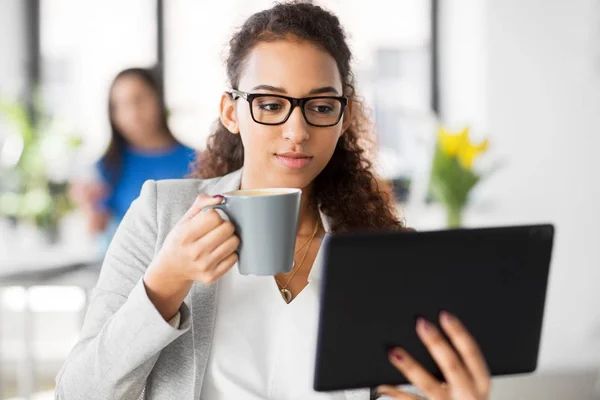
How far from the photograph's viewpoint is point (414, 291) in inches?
33.8

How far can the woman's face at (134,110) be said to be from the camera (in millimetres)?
3098

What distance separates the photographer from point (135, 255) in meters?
1.18

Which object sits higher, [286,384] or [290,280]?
[290,280]

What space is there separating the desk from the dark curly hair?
1234mm

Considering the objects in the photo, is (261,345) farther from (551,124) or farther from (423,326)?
(551,124)

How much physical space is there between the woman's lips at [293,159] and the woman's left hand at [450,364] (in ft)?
1.30

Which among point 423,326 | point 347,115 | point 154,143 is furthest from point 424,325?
point 154,143

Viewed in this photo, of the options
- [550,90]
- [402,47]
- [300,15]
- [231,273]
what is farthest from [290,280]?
[402,47]

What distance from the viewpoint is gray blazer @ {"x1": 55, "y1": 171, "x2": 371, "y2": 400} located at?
39.3 inches

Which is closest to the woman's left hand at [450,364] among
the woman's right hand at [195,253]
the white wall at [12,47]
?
the woman's right hand at [195,253]

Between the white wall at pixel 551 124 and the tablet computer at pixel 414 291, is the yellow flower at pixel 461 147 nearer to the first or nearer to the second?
the white wall at pixel 551 124

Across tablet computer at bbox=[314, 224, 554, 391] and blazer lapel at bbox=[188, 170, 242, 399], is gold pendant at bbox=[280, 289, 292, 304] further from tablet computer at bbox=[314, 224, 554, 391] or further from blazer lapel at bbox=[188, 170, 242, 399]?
tablet computer at bbox=[314, 224, 554, 391]

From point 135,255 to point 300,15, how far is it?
0.50 m

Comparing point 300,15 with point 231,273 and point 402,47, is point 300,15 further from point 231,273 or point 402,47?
point 402,47
